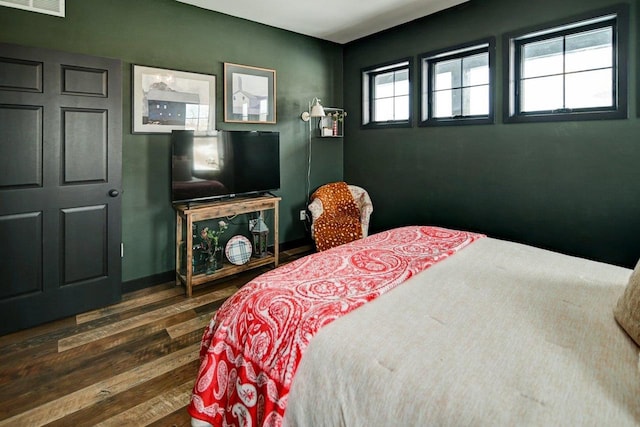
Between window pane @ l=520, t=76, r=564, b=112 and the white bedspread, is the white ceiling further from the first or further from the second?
the white bedspread

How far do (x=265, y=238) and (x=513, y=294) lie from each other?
278 cm

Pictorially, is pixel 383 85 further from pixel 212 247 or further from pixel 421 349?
pixel 421 349

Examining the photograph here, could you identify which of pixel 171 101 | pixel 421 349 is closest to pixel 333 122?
pixel 171 101

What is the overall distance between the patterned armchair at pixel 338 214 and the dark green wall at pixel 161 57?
21.7 inches

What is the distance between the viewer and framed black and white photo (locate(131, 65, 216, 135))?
3.12 meters

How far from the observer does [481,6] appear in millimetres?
3326

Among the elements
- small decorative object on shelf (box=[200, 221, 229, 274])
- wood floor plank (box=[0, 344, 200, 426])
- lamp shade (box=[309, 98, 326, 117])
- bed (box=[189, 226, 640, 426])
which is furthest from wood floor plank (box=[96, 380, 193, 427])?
lamp shade (box=[309, 98, 326, 117])

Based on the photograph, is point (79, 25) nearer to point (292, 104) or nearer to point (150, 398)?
point (292, 104)

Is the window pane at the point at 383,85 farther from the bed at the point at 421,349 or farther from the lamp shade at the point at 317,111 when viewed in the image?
the bed at the point at 421,349

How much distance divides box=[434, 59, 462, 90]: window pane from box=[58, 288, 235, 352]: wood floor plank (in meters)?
2.97

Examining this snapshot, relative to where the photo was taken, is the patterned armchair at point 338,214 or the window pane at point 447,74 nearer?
the window pane at point 447,74

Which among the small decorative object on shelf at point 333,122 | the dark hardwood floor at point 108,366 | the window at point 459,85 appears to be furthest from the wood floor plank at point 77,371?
the window at point 459,85

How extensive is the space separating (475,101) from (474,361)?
3.17 meters

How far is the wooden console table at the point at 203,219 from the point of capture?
10.2 ft
